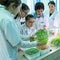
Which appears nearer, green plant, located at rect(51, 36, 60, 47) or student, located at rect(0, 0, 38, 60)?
student, located at rect(0, 0, 38, 60)

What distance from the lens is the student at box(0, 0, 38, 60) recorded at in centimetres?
114

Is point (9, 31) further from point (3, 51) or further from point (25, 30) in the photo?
point (25, 30)

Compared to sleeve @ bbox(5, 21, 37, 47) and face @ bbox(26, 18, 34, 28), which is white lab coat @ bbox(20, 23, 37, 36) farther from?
sleeve @ bbox(5, 21, 37, 47)

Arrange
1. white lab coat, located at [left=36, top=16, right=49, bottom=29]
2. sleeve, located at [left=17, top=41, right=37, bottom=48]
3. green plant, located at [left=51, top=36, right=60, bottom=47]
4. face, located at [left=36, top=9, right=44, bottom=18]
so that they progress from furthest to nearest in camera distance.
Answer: face, located at [left=36, top=9, right=44, bottom=18] < white lab coat, located at [left=36, top=16, right=49, bottom=29] < green plant, located at [left=51, top=36, right=60, bottom=47] < sleeve, located at [left=17, top=41, right=37, bottom=48]

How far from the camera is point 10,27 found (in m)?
1.14

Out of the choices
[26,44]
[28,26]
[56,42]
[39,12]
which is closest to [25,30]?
[28,26]

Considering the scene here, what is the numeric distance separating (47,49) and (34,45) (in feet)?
0.50

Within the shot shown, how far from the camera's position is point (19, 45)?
4.04ft

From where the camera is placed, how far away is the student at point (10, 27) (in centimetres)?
114

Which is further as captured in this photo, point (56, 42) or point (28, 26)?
point (28, 26)

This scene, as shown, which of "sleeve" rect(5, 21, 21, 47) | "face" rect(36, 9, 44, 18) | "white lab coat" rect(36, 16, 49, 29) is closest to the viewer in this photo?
"sleeve" rect(5, 21, 21, 47)

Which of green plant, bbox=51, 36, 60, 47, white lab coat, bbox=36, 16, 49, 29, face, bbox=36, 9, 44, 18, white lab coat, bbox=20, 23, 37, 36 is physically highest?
face, bbox=36, 9, 44, 18

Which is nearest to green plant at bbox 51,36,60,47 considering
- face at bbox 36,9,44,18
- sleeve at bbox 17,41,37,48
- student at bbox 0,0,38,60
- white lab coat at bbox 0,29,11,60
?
sleeve at bbox 17,41,37,48

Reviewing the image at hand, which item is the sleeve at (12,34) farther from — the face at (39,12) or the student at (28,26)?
the face at (39,12)
